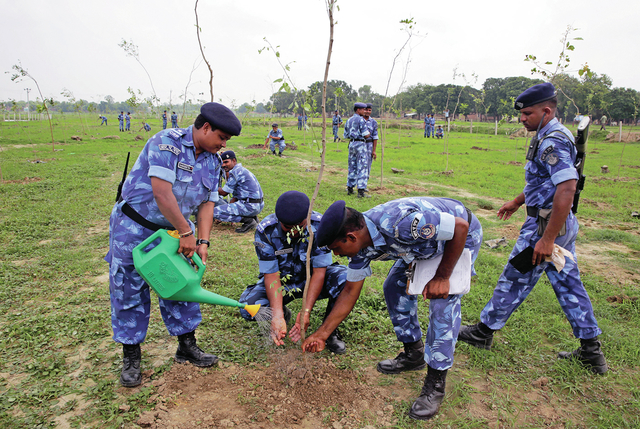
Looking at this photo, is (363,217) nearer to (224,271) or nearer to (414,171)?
(224,271)

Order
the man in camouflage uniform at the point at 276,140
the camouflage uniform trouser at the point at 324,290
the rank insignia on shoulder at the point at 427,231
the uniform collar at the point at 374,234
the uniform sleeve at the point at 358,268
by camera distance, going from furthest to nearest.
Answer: the man in camouflage uniform at the point at 276,140
the camouflage uniform trouser at the point at 324,290
the uniform sleeve at the point at 358,268
the uniform collar at the point at 374,234
the rank insignia on shoulder at the point at 427,231

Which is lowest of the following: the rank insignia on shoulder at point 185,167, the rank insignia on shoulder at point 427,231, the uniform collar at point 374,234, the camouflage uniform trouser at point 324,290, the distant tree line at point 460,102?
the camouflage uniform trouser at point 324,290

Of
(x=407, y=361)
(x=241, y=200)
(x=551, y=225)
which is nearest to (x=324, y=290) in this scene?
(x=407, y=361)

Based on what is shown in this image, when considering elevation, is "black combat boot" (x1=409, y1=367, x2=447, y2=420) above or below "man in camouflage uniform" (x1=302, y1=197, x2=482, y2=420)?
below

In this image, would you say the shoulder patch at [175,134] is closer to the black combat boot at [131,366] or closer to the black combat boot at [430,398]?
the black combat boot at [131,366]

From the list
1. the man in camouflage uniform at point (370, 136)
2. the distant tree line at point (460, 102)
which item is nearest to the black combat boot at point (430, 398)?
the man in camouflage uniform at point (370, 136)

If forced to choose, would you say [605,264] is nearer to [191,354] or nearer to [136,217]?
[191,354]

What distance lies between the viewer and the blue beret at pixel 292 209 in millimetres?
2717

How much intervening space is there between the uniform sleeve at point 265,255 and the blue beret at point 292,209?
30cm

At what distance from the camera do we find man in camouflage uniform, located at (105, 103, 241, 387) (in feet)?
7.67

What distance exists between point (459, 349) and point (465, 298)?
902mm

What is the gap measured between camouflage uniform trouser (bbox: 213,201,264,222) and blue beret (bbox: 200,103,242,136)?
365 centimetres

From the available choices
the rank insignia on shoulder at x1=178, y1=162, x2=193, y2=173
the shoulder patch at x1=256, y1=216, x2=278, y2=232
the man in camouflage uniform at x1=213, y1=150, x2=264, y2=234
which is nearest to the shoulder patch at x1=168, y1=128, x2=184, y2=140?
the rank insignia on shoulder at x1=178, y1=162, x2=193, y2=173

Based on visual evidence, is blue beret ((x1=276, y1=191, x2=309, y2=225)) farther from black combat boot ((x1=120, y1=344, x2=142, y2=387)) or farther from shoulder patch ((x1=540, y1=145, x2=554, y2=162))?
shoulder patch ((x1=540, y1=145, x2=554, y2=162))
